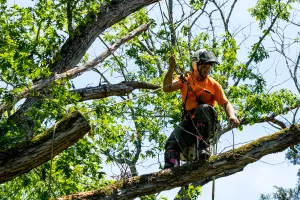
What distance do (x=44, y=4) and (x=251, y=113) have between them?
22.5 ft

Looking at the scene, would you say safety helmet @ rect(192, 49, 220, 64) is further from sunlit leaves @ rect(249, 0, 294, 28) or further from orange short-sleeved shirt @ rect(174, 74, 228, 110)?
sunlit leaves @ rect(249, 0, 294, 28)

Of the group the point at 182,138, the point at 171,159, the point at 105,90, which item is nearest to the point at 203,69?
the point at 182,138

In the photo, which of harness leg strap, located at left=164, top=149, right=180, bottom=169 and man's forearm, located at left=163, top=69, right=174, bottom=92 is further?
man's forearm, located at left=163, top=69, right=174, bottom=92

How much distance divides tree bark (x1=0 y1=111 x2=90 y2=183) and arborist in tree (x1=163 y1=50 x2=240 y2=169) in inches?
38.6

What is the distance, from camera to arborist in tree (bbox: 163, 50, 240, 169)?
265 inches

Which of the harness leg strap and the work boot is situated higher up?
the harness leg strap

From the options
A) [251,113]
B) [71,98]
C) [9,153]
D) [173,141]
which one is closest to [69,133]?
[9,153]

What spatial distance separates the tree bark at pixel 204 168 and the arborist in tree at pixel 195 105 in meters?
0.51

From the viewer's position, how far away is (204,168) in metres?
6.12

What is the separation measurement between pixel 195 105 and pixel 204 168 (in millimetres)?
972

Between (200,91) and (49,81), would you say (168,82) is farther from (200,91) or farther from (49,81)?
(49,81)

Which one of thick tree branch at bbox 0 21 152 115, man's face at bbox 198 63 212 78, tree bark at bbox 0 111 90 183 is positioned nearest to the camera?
tree bark at bbox 0 111 90 183

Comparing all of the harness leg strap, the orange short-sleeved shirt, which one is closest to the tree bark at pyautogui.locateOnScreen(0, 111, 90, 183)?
the harness leg strap

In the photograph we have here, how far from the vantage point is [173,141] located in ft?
22.8
